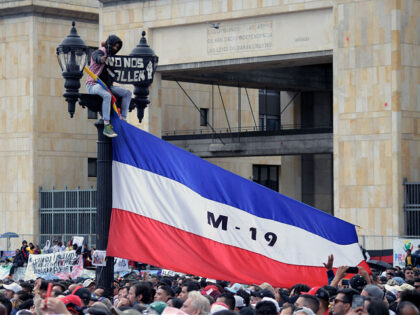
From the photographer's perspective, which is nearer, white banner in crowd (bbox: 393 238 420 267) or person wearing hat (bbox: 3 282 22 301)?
person wearing hat (bbox: 3 282 22 301)

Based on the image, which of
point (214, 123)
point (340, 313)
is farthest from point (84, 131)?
point (340, 313)

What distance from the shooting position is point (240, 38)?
139 feet

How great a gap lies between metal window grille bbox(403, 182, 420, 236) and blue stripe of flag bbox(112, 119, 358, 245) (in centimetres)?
2271

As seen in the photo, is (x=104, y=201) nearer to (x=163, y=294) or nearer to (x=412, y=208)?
(x=163, y=294)

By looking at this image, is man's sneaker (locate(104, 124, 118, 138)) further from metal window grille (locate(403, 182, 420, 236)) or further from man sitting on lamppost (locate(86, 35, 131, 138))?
metal window grille (locate(403, 182, 420, 236))

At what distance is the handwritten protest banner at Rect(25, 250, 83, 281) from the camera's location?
78.8 feet

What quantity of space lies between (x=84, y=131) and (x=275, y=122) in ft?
36.0

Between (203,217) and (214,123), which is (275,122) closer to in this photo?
(214,123)

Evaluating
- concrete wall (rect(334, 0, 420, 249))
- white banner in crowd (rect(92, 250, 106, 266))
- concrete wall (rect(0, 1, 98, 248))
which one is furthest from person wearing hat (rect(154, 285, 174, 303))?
concrete wall (rect(0, 1, 98, 248))

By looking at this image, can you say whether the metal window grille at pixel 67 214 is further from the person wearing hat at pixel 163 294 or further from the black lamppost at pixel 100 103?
the person wearing hat at pixel 163 294

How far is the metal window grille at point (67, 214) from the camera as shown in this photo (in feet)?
162

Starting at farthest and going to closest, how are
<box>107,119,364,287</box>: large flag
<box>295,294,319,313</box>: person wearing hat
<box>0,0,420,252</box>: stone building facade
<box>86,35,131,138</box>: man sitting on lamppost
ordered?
<box>0,0,420,252</box>: stone building facade → <box>86,35,131,138</box>: man sitting on lamppost → <box>107,119,364,287</box>: large flag → <box>295,294,319,313</box>: person wearing hat

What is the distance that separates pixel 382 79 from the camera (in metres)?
38.7

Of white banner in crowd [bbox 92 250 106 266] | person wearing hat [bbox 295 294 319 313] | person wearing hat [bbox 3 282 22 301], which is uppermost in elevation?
white banner in crowd [bbox 92 250 106 266]
